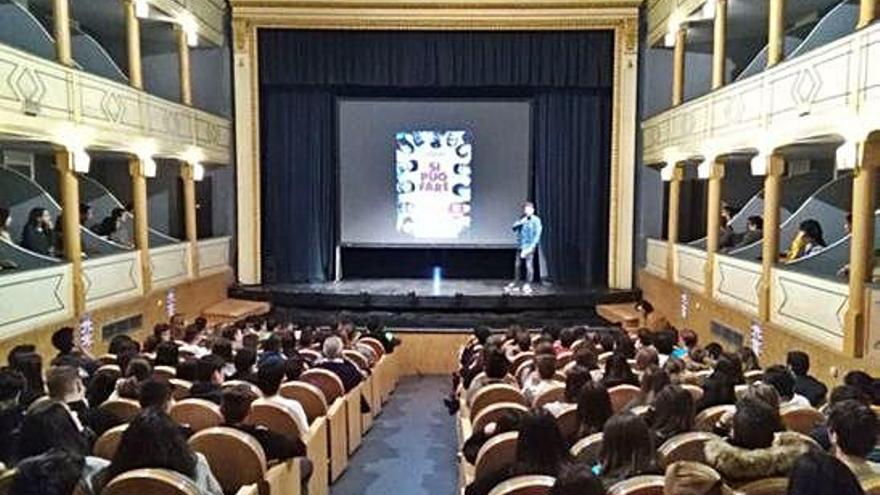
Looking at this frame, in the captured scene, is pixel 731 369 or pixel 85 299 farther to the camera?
pixel 85 299

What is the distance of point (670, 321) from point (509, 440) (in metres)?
7.77

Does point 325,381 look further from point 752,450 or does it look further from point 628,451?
point 752,450

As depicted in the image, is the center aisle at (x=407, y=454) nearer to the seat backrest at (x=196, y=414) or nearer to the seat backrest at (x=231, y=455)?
the seat backrest at (x=196, y=414)

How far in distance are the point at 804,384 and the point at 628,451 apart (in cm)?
278

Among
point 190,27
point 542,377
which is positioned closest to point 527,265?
point 190,27

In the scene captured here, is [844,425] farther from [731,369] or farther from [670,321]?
[670,321]

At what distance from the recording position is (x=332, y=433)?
5.20 m

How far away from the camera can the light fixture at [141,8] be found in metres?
9.80

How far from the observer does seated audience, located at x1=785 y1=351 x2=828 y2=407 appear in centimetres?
485

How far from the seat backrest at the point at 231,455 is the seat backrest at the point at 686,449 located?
5.77ft

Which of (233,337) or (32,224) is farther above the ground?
(32,224)

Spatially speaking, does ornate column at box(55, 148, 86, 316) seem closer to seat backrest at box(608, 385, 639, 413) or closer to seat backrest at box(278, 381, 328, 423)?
seat backrest at box(278, 381, 328, 423)

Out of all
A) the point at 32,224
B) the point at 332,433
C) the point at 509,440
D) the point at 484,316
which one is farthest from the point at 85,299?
the point at 509,440

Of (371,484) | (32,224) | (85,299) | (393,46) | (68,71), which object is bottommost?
(371,484)
